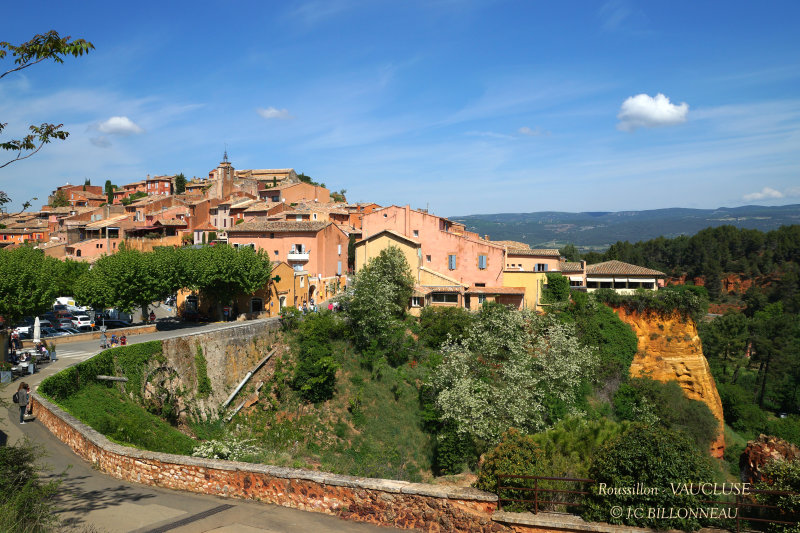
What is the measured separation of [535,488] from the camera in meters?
8.98

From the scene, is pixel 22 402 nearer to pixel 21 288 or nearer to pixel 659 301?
pixel 21 288

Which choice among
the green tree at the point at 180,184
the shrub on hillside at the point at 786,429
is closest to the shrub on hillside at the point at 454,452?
the shrub on hillside at the point at 786,429

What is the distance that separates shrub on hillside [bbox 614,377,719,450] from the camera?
110 ft

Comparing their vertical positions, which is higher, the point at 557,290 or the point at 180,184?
the point at 180,184

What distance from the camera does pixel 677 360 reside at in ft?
124

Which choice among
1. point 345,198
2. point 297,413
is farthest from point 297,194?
point 297,413

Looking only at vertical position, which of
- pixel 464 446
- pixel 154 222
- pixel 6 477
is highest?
pixel 154 222

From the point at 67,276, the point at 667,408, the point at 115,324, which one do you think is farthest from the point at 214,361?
the point at 667,408

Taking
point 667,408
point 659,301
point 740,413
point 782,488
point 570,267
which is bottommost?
point 740,413

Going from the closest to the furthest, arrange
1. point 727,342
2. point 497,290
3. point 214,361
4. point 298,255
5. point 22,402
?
point 22,402 < point 214,361 < point 497,290 < point 298,255 < point 727,342

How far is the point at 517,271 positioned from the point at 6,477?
116 ft

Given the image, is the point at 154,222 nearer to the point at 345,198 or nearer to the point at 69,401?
the point at 345,198

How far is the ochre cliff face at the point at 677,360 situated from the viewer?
37656 millimetres

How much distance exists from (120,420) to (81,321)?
29351 mm
